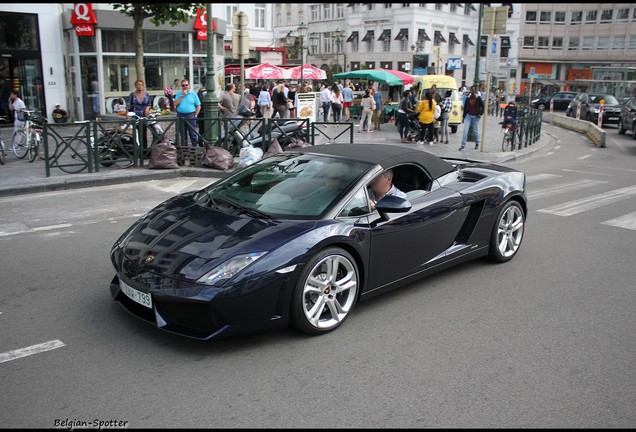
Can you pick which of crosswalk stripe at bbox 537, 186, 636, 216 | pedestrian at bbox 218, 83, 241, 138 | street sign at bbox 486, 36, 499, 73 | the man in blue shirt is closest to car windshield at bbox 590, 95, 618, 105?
street sign at bbox 486, 36, 499, 73

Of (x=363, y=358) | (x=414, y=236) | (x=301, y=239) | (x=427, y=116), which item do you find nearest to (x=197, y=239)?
(x=301, y=239)

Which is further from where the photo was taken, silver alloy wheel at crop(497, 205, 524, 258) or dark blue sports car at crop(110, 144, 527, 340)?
silver alloy wheel at crop(497, 205, 524, 258)

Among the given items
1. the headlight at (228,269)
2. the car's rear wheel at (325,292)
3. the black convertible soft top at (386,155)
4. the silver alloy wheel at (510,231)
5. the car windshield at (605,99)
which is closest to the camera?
the headlight at (228,269)

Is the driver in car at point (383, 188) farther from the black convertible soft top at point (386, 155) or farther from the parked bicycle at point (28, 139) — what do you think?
the parked bicycle at point (28, 139)

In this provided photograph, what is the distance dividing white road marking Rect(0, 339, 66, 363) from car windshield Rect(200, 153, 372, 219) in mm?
1665

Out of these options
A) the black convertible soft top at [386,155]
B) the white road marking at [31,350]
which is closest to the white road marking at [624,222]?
the black convertible soft top at [386,155]

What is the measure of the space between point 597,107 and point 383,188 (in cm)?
3108

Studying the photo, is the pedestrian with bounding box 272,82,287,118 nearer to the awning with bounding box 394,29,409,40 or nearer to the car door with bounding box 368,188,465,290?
the car door with bounding box 368,188,465,290

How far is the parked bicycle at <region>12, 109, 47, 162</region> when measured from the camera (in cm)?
1367

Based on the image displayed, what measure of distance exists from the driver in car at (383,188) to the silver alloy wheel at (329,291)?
731mm

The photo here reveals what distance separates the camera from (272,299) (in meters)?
4.13

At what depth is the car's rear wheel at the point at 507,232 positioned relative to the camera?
20.6 ft

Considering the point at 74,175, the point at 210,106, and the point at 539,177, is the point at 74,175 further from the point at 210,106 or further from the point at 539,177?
the point at 539,177

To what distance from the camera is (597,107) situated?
31844 millimetres
